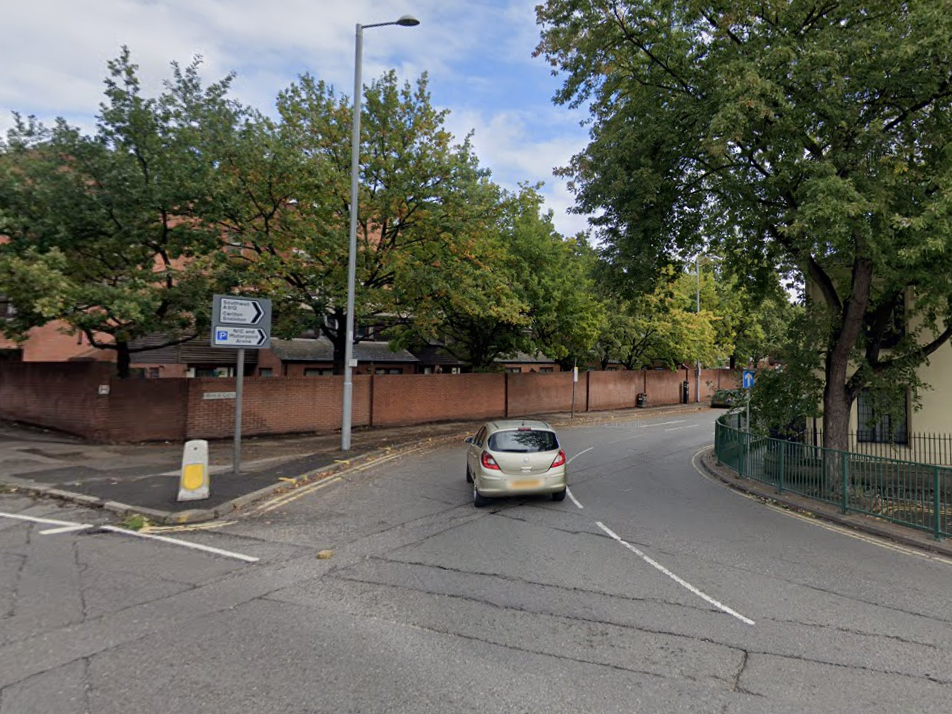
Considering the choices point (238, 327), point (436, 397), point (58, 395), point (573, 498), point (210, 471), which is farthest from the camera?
point (436, 397)

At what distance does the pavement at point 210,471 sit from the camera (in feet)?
28.2

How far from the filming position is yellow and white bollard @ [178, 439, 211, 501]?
9.00 metres

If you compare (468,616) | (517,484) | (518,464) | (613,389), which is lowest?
(468,616)

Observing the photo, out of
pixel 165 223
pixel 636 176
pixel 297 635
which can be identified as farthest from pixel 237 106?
pixel 297 635

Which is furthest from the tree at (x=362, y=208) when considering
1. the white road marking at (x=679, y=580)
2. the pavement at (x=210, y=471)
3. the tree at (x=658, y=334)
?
the tree at (x=658, y=334)

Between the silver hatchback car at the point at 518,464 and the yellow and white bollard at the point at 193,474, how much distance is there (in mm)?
4752

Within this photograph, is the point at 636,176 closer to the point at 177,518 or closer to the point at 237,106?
the point at 177,518

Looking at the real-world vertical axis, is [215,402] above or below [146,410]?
above

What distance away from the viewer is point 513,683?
3840 millimetres

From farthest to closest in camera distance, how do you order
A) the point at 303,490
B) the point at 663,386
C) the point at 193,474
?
the point at 663,386, the point at 303,490, the point at 193,474

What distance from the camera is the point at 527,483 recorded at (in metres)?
9.15

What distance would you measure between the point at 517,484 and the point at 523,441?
77 cm

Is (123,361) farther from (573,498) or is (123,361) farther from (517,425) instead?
(573,498)

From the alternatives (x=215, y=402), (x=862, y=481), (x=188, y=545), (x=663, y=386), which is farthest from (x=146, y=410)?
(x=663, y=386)
